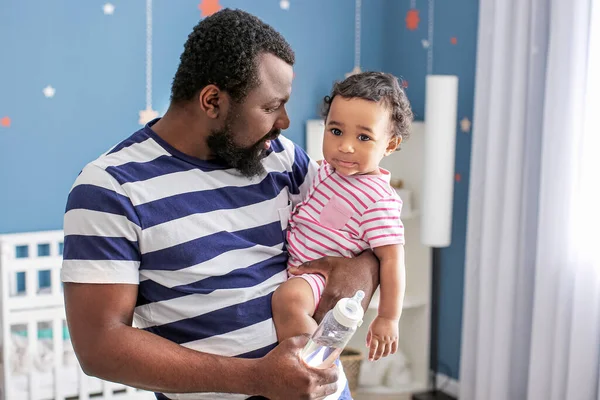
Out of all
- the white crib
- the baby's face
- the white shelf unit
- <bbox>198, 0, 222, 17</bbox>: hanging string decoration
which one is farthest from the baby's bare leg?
<bbox>198, 0, 222, 17</bbox>: hanging string decoration

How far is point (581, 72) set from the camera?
243 centimetres

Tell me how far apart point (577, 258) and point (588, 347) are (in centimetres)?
30

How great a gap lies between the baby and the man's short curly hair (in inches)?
8.5

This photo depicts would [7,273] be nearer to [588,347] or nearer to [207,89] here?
[207,89]

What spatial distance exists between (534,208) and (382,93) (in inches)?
54.8

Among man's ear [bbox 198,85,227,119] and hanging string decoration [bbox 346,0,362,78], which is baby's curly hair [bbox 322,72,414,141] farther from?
hanging string decoration [bbox 346,0,362,78]

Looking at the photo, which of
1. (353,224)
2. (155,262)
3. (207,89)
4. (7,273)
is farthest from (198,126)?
(7,273)

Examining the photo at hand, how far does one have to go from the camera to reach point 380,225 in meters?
1.51

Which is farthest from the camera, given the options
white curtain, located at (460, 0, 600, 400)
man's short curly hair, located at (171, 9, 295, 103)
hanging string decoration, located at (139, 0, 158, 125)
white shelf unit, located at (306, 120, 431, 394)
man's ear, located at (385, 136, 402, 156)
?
white shelf unit, located at (306, 120, 431, 394)

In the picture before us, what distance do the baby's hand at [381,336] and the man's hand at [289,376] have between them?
24cm

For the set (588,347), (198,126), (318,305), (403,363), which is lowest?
(403,363)

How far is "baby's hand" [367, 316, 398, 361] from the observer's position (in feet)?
4.87

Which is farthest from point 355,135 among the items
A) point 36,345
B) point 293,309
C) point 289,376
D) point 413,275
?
point 413,275

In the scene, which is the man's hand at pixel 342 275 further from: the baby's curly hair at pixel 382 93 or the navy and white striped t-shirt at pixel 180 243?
the baby's curly hair at pixel 382 93
